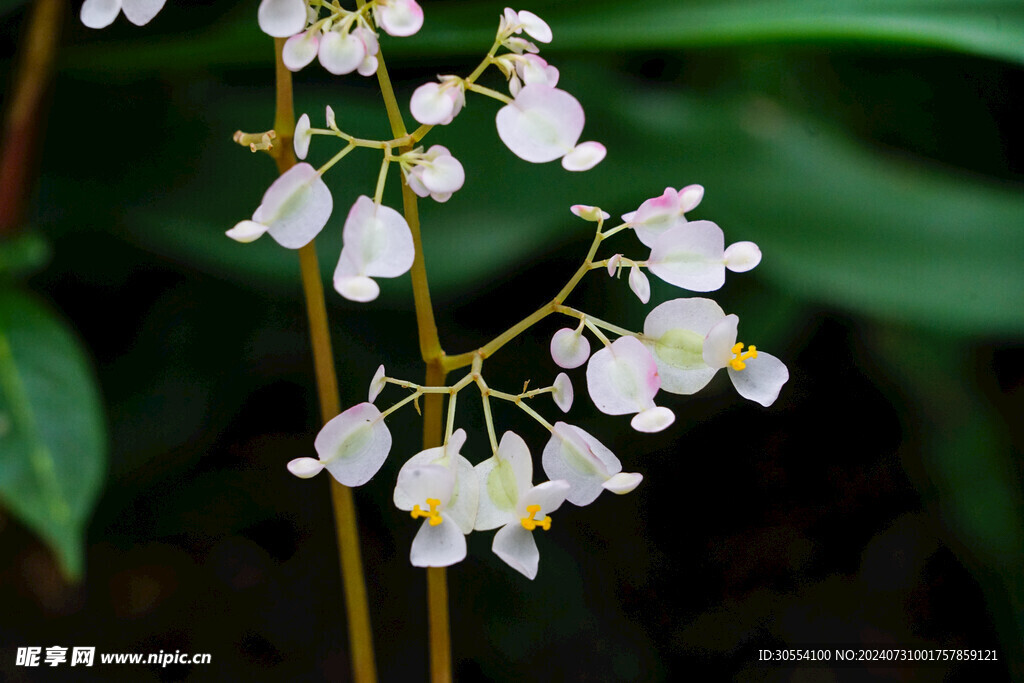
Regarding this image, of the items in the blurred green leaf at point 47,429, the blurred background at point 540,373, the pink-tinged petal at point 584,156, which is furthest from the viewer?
the blurred background at point 540,373

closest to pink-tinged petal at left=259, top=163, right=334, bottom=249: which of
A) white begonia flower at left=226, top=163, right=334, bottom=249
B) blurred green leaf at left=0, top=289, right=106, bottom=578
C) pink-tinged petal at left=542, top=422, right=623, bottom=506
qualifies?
white begonia flower at left=226, top=163, right=334, bottom=249

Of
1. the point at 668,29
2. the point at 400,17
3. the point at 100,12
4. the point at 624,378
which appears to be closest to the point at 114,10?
the point at 100,12

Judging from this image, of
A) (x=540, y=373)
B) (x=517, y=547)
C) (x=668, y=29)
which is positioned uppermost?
(x=668, y=29)

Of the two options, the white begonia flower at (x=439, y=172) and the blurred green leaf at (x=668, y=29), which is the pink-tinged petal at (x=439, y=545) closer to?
the white begonia flower at (x=439, y=172)

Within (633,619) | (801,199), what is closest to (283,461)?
(633,619)

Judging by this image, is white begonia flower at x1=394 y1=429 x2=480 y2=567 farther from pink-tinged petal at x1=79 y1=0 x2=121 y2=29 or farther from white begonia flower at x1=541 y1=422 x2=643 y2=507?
pink-tinged petal at x1=79 y1=0 x2=121 y2=29

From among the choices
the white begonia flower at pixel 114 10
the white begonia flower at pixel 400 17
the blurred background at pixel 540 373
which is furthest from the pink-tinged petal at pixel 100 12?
the blurred background at pixel 540 373

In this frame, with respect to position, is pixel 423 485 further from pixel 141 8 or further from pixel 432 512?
pixel 141 8
